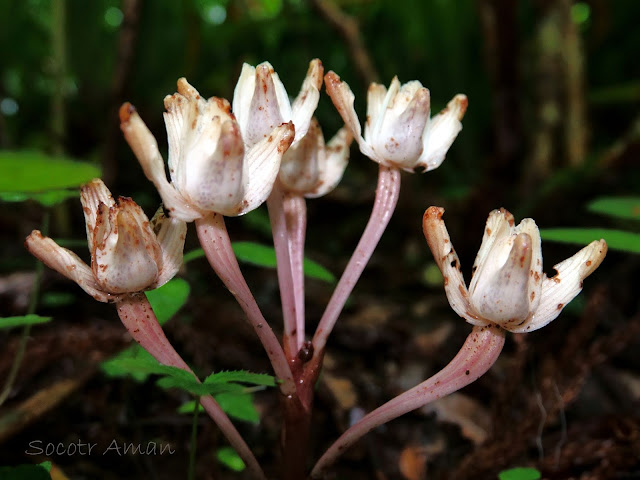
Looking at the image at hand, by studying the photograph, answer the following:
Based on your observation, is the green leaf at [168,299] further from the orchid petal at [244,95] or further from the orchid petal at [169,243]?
the orchid petal at [244,95]

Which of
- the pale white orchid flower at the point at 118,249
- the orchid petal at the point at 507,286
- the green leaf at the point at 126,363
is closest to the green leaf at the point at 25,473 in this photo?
the green leaf at the point at 126,363

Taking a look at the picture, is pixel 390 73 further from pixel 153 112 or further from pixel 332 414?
pixel 332 414

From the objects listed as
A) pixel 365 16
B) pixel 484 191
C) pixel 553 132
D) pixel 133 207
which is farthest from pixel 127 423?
pixel 365 16

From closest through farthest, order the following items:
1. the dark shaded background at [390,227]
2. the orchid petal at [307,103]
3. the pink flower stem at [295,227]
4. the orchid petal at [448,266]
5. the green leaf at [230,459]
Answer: the orchid petal at [448,266] < the orchid petal at [307,103] < the pink flower stem at [295,227] < the green leaf at [230,459] < the dark shaded background at [390,227]

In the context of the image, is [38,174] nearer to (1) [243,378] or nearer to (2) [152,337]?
(2) [152,337]

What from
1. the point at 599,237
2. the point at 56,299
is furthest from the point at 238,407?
the point at 56,299

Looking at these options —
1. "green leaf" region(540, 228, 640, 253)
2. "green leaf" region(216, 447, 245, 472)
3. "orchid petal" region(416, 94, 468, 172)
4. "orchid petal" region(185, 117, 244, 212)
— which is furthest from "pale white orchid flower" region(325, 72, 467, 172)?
"green leaf" region(216, 447, 245, 472)
